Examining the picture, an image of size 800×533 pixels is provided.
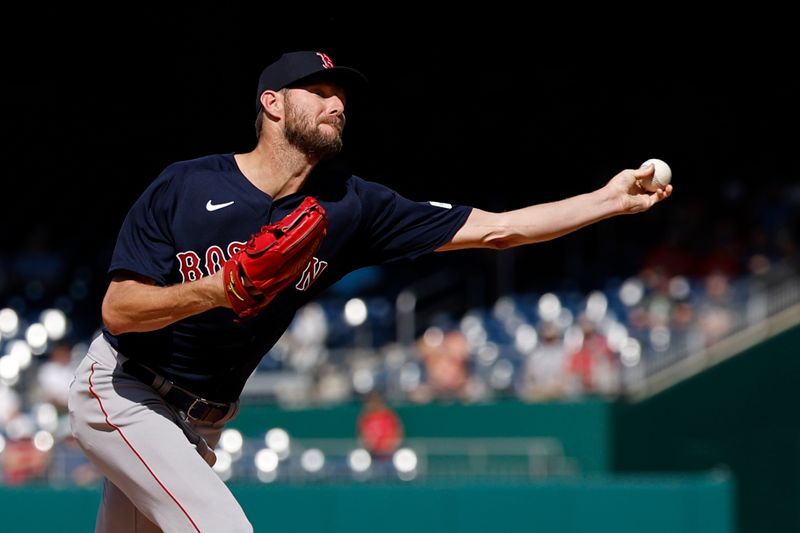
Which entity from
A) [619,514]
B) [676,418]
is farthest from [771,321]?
[619,514]

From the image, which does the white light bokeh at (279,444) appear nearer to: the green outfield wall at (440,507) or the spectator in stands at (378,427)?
the spectator in stands at (378,427)

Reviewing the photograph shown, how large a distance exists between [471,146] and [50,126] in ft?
19.6

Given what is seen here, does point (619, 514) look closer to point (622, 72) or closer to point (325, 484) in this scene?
point (325, 484)

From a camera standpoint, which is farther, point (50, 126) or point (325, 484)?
point (50, 126)

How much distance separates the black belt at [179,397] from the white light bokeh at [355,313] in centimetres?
1004

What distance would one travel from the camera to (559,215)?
13.2ft

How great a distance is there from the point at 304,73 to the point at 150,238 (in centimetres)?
63

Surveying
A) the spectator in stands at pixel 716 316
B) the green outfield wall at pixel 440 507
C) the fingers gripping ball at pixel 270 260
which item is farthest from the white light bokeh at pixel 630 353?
the fingers gripping ball at pixel 270 260

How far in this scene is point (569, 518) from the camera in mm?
8312

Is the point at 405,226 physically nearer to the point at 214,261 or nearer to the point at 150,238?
the point at 214,261

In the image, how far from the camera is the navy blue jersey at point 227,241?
3.74 metres

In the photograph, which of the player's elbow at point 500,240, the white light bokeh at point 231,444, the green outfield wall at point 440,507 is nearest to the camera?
the player's elbow at point 500,240

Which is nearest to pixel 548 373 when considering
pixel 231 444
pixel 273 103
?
pixel 231 444

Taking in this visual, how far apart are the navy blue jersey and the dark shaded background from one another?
12.5 m
